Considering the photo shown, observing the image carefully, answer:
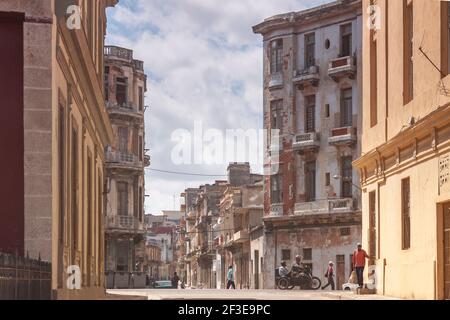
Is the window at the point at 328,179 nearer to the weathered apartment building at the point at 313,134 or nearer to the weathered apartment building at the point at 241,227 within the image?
the weathered apartment building at the point at 313,134

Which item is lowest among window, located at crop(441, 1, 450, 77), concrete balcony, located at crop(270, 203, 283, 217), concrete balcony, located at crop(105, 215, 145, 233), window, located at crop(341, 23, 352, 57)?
concrete balcony, located at crop(105, 215, 145, 233)

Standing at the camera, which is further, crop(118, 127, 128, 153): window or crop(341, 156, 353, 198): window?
crop(118, 127, 128, 153): window

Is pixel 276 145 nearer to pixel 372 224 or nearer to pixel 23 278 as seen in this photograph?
pixel 372 224

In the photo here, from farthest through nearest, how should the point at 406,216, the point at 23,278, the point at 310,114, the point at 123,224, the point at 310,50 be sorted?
the point at 123,224 → the point at 310,50 → the point at 310,114 → the point at 406,216 → the point at 23,278

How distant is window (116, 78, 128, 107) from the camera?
5817 cm

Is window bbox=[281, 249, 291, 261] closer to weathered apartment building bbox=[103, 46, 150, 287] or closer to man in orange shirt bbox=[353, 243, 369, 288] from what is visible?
weathered apartment building bbox=[103, 46, 150, 287]

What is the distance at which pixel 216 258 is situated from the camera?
3258 inches

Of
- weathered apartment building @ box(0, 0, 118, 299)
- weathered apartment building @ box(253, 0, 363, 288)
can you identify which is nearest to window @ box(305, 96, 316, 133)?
weathered apartment building @ box(253, 0, 363, 288)

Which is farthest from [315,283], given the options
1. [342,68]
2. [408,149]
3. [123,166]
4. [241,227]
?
[241,227]

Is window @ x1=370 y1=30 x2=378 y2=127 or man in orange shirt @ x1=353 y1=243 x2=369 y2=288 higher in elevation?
window @ x1=370 y1=30 x2=378 y2=127

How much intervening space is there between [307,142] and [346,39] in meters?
5.35

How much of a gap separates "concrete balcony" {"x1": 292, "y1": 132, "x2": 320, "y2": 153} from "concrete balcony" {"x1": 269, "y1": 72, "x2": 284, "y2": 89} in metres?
2.82

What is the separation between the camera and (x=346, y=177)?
46.4m

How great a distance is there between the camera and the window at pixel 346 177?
4619cm
